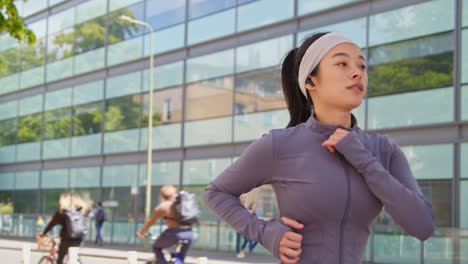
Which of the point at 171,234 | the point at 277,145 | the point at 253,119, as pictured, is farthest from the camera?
the point at 253,119

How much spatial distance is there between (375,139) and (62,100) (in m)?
34.7

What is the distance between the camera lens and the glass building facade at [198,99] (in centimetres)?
1906

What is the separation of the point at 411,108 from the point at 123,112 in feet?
49.3

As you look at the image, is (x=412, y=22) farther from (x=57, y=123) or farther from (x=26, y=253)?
(x=57, y=123)

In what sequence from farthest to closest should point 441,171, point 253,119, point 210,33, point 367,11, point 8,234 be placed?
point 8,234, point 210,33, point 253,119, point 367,11, point 441,171

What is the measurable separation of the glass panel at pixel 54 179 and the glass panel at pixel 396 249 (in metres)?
19.5

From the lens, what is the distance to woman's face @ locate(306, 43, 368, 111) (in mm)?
2371

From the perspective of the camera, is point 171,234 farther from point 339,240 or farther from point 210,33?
point 210,33

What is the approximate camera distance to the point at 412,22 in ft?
65.3

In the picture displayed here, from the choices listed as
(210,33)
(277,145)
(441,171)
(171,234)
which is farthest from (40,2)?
(277,145)

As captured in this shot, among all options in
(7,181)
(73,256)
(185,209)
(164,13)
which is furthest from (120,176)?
(185,209)

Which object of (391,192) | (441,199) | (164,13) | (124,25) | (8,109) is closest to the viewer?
(391,192)

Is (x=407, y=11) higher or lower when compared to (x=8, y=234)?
higher

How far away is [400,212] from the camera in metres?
2.24
